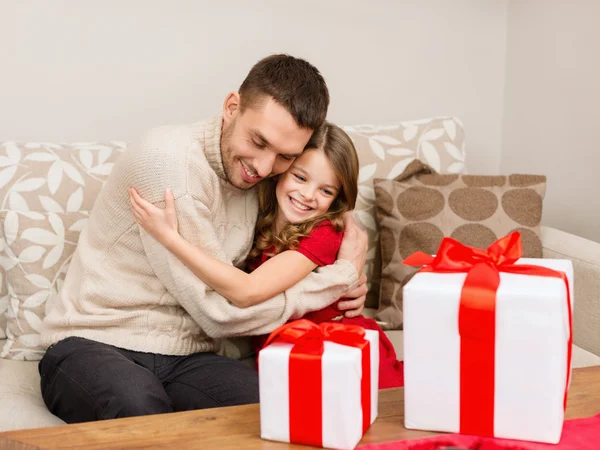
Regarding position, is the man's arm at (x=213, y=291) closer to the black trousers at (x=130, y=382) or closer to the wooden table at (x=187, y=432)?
the black trousers at (x=130, y=382)

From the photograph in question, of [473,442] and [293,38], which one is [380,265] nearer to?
[293,38]

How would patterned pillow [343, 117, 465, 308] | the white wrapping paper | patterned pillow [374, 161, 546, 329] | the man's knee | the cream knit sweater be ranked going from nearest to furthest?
the white wrapping paper
the man's knee
the cream knit sweater
patterned pillow [374, 161, 546, 329]
patterned pillow [343, 117, 465, 308]

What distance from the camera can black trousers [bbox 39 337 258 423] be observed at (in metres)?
1.38

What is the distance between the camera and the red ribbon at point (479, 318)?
0.93m

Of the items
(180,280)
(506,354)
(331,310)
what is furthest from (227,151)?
(506,354)

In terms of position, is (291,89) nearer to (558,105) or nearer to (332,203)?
Answer: (332,203)

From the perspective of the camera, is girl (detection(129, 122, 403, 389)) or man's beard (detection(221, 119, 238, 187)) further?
man's beard (detection(221, 119, 238, 187))

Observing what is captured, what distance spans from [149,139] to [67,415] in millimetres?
576

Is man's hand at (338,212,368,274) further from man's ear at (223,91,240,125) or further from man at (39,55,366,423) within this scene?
man's ear at (223,91,240,125)

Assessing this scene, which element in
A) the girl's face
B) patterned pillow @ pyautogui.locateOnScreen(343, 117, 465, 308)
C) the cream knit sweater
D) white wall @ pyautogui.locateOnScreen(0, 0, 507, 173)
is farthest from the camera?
white wall @ pyautogui.locateOnScreen(0, 0, 507, 173)

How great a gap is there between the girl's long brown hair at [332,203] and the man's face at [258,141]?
89 mm

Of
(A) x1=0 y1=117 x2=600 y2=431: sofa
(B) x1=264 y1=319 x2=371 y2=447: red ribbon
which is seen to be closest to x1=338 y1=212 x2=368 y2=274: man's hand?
(A) x1=0 y1=117 x2=600 y2=431: sofa

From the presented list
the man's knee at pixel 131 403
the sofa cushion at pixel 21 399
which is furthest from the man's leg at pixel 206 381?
the sofa cushion at pixel 21 399

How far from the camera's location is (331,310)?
1.65m
